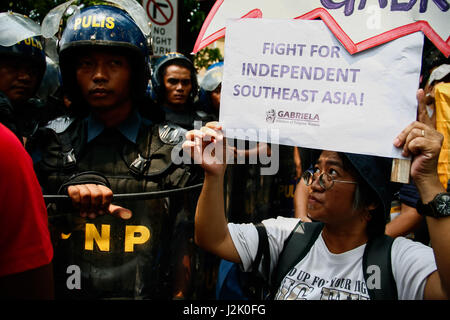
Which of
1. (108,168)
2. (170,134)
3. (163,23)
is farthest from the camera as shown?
(163,23)

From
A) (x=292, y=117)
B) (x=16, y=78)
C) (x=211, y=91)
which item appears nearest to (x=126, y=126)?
(x=16, y=78)

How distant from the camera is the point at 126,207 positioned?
187 cm

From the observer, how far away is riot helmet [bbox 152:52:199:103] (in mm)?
5262

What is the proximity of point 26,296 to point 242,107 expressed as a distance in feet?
3.71

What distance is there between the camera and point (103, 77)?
7.86 ft

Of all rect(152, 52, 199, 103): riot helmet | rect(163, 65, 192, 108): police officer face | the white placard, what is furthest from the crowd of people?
rect(152, 52, 199, 103): riot helmet

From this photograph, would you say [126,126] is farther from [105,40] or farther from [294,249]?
[294,249]

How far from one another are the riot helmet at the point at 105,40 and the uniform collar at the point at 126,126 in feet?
0.65

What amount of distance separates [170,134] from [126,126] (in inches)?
12.5

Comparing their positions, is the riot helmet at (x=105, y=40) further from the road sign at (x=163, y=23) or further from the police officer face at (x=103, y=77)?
the road sign at (x=163, y=23)
